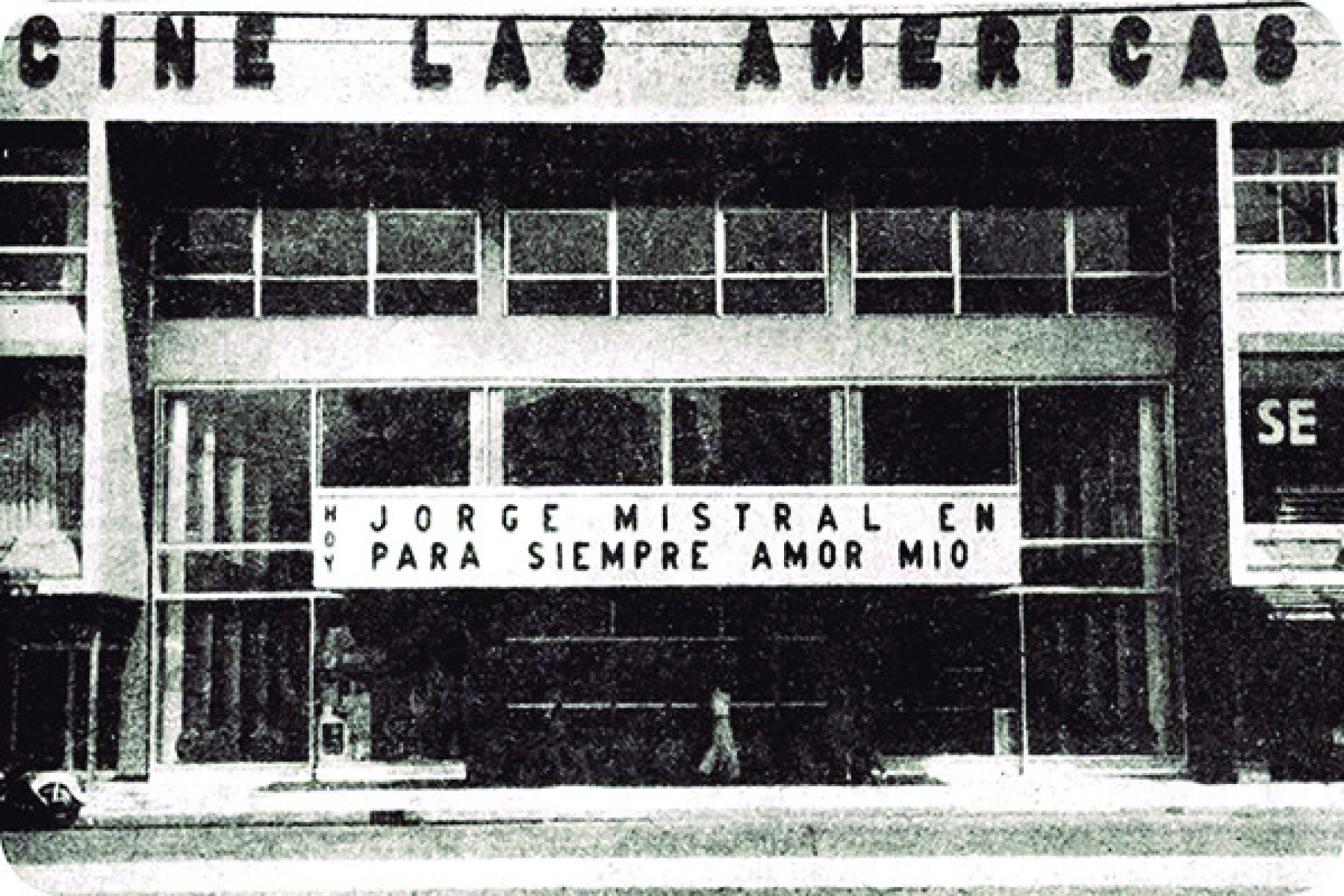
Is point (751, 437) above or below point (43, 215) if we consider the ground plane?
below

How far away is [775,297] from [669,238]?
158 centimetres

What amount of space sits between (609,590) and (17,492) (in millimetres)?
7790

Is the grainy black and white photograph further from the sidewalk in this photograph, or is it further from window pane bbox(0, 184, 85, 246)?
the sidewalk

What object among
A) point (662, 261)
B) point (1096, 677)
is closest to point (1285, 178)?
point (1096, 677)

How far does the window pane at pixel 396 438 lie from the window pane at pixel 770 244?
13.3ft

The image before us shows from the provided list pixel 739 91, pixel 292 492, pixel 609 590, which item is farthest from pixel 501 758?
pixel 739 91

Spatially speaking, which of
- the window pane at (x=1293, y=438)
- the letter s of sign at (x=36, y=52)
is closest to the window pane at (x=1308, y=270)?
the window pane at (x=1293, y=438)

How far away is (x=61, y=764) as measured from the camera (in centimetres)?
2236

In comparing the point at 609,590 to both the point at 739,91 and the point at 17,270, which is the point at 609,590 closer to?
the point at 739,91

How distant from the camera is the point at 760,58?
76.1 feet

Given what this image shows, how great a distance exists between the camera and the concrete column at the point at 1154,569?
957 inches

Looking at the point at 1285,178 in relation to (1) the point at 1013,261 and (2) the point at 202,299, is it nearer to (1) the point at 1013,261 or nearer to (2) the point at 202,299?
(1) the point at 1013,261

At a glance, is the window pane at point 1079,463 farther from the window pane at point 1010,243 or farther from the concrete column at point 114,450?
the concrete column at point 114,450

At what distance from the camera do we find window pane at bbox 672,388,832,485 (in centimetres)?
2389
